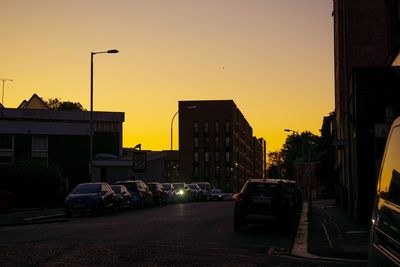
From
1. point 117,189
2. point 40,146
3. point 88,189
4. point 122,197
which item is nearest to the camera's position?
point 88,189

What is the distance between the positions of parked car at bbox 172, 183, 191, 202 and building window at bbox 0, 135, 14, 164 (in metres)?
19.4

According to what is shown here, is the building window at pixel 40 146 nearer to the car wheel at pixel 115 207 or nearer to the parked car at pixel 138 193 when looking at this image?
the parked car at pixel 138 193

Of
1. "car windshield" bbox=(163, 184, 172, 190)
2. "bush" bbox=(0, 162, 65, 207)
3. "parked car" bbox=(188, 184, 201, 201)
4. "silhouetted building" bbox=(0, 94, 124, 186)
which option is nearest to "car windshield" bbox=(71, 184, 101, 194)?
"bush" bbox=(0, 162, 65, 207)

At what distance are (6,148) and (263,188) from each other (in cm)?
4651

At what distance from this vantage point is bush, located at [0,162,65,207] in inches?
1560

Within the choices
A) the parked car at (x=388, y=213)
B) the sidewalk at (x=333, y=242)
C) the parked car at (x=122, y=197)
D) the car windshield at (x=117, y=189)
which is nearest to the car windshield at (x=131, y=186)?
the parked car at (x=122, y=197)

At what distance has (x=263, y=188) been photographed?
19016 millimetres

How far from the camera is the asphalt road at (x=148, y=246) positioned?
35.5 feet

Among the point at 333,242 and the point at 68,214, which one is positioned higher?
the point at 333,242

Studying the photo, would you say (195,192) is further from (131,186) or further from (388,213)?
(388,213)

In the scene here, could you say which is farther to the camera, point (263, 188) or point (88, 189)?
point (88, 189)

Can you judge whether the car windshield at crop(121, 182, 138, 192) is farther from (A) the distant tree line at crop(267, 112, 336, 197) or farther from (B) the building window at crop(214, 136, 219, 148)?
(B) the building window at crop(214, 136, 219, 148)

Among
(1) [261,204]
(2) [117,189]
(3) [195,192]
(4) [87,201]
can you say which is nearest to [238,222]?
(1) [261,204]

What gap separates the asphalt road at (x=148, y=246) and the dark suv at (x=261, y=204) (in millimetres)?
437
